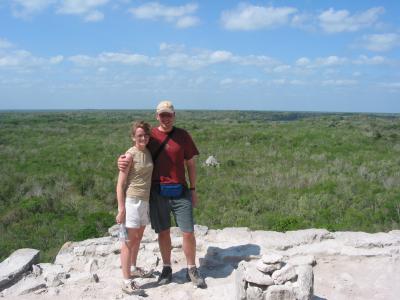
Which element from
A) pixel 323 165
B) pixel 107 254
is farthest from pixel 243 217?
pixel 323 165

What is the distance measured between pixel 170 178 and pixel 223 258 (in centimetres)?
156

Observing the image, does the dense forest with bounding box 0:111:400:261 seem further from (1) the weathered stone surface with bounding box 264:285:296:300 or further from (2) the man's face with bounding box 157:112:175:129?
(1) the weathered stone surface with bounding box 264:285:296:300

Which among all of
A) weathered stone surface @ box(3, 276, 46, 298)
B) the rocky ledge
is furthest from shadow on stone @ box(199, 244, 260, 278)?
weathered stone surface @ box(3, 276, 46, 298)

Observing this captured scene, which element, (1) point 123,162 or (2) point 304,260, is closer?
Answer: (1) point 123,162

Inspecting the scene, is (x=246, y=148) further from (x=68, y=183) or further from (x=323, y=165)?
(x=68, y=183)

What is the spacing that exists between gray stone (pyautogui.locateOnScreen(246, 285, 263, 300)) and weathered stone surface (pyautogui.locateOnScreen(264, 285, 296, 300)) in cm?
6

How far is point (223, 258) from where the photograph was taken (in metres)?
5.35

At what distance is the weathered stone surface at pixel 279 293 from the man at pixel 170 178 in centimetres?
94

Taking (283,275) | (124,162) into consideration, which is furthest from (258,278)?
(124,162)

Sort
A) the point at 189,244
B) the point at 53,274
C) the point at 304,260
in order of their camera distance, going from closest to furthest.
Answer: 1. the point at 189,244
2. the point at 53,274
3. the point at 304,260

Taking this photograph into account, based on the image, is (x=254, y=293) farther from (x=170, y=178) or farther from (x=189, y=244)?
(x=170, y=178)

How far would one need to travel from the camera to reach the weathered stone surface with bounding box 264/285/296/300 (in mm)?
3861

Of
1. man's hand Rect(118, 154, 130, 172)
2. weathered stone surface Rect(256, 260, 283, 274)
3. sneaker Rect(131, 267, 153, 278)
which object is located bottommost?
sneaker Rect(131, 267, 153, 278)

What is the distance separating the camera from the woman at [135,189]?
4.24 meters
